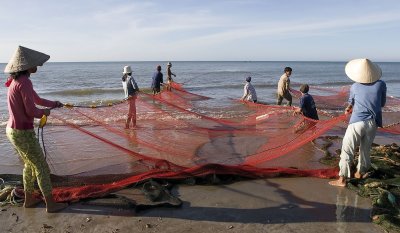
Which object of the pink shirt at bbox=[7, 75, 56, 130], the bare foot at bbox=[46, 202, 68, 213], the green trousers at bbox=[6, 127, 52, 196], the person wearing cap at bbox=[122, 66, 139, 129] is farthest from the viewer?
the person wearing cap at bbox=[122, 66, 139, 129]

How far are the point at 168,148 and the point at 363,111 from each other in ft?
10.0

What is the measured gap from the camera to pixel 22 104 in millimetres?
3809

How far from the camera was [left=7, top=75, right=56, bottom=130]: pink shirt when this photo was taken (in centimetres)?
372

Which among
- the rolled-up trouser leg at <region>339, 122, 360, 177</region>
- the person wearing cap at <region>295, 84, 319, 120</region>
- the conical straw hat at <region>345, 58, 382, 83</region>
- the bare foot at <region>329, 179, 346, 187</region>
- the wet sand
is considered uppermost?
the conical straw hat at <region>345, 58, 382, 83</region>

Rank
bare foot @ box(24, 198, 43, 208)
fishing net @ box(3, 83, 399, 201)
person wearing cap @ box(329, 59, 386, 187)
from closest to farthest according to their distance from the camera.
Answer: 1. bare foot @ box(24, 198, 43, 208)
2. person wearing cap @ box(329, 59, 386, 187)
3. fishing net @ box(3, 83, 399, 201)

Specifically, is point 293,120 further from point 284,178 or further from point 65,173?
point 65,173

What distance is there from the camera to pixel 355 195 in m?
4.52

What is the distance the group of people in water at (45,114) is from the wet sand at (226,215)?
27 cm

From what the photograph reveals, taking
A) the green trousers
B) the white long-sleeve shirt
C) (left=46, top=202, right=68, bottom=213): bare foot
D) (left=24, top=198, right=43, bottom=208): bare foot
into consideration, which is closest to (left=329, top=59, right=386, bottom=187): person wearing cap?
(left=46, top=202, right=68, bottom=213): bare foot

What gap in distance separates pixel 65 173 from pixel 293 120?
424 cm

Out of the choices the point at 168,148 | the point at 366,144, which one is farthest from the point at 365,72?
the point at 168,148

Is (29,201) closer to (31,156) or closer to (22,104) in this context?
(31,156)

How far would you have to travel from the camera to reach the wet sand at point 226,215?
3.78 metres

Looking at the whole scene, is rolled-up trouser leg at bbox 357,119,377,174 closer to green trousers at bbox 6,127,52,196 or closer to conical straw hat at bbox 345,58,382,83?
conical straw hat at bbox 345,58,382,83
